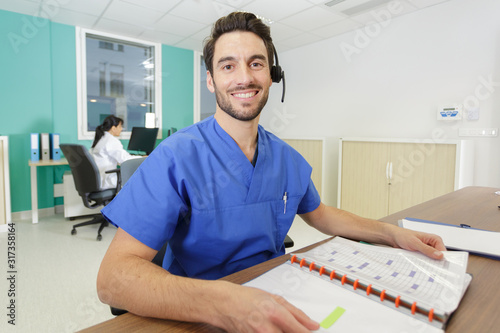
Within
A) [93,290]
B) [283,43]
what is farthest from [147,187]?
[283,43]

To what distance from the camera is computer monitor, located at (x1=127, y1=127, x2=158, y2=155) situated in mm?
3725

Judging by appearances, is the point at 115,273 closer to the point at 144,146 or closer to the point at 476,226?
→ the point at 476,226

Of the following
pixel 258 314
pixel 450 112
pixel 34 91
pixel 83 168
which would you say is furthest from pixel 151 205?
pixel 34 91

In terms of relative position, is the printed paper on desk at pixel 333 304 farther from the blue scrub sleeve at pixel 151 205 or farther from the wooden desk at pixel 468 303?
the blue scrub sleeve at pixel 151 205

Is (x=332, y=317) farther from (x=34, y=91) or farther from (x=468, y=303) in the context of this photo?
(x=34, y=91)

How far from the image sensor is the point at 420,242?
2.43 feet

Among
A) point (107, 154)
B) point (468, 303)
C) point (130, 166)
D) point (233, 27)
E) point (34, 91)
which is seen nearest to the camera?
point (468, 303)

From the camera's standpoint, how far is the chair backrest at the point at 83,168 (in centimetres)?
280

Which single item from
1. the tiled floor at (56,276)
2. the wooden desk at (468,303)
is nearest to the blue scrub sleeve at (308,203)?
the wooden desk at (468,303)

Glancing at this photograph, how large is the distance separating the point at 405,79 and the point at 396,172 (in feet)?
3.54

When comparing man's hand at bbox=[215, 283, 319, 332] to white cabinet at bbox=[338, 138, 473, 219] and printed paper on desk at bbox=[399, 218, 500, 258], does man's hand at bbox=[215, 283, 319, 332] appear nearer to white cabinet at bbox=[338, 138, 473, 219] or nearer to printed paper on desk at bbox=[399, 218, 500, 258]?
printed paper on desk at bbox=[399, 218, 500, 258]

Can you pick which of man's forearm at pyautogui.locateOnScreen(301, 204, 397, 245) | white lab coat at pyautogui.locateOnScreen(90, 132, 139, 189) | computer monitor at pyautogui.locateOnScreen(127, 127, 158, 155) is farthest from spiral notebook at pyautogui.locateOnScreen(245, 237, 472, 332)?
computer monitor at pyautogui.locateOnScreen(127, 127, 158, 155)

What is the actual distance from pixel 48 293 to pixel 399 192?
10.3 ft

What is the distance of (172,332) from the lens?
0.46 metres
